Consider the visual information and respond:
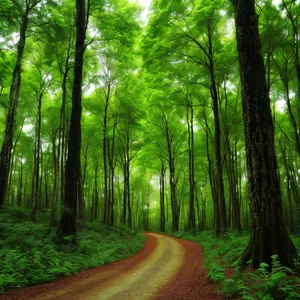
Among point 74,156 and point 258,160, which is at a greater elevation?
point 74,156

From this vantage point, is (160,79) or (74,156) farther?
(160,79)

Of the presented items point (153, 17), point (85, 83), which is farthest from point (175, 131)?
point (153, 17)

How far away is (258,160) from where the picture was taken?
5.69m

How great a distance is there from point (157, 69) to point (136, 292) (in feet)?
40.8

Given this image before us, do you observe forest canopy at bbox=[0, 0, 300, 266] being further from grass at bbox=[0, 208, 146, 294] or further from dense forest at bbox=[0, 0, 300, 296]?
grass at bbox=[0, 208, 146, 294]

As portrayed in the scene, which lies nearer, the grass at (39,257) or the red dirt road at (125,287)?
the red dirt road at (125,287)

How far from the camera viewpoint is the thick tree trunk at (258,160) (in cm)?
536

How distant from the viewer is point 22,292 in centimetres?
522

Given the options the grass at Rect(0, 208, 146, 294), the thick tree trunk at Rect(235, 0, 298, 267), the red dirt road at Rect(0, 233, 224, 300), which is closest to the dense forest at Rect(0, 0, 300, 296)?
the thick tree trunk at Rect(235, 0, 298, 267)

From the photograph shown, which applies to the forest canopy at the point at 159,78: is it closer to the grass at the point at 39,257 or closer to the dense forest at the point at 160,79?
the dense forest at the point at 160,79

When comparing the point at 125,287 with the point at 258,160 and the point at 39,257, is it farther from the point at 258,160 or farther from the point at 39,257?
the point at 258,160

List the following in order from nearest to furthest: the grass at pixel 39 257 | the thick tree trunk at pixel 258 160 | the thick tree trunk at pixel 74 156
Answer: the thick tree trunk at pixel 258 160 → the grass at pixel 39 257 → the thick tree trunk at pixel 74 156

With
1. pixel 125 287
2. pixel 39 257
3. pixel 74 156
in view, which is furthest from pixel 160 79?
pixel 125 287

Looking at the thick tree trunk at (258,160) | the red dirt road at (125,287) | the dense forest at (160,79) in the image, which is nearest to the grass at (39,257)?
the red dirt road at (125,287)
